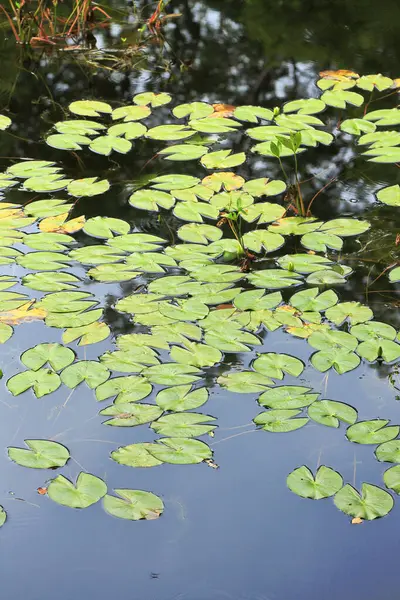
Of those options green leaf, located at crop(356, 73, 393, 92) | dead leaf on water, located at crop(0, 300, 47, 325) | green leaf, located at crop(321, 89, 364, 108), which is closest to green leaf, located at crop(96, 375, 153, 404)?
dead leaf on water, located at crop(0, 300, 47, 325)

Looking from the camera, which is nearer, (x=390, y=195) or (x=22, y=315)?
(x=22, y=315)

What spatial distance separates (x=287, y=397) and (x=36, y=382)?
596mm

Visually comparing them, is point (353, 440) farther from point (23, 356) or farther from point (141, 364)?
point (23, 356)

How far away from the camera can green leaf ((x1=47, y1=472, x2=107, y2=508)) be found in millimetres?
1640

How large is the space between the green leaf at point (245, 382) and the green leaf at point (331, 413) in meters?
0.13

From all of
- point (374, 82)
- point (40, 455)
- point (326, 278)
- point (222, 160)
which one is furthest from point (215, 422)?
point (374, 82)

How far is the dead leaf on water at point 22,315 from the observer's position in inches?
84.4

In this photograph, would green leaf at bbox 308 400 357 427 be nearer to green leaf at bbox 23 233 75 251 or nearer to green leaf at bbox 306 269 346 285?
green leaf at bbox 306 269 346 285

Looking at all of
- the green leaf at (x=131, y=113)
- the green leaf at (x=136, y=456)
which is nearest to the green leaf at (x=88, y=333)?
the green leaf at (x=136, y=456)

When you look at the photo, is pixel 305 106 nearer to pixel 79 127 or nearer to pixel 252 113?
pixel 252 113

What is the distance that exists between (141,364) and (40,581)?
2.00 feet

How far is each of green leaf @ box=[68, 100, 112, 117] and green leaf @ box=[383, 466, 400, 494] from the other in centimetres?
201

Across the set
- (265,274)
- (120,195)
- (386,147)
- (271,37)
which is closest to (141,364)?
(265,274)

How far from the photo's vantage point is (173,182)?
2.73 metres
